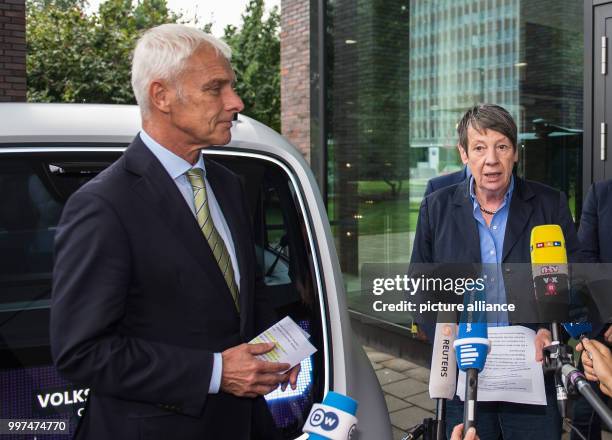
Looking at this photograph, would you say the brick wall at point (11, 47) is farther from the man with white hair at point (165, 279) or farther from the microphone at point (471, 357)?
the microphone at point (471, 357)

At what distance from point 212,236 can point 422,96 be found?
5.63m

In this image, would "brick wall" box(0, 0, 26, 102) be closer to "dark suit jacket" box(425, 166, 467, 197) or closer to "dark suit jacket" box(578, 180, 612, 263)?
"dark suit jacket" box(425, 166, 467, 197)

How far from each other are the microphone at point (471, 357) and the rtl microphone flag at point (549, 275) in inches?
11.3

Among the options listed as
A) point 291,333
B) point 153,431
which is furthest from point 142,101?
point 153,431

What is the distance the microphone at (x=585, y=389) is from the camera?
1.33m

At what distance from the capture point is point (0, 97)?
8.63m

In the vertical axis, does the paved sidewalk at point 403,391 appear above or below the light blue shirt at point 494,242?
below

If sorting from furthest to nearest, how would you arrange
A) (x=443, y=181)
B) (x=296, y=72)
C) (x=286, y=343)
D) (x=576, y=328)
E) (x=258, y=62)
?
(x=258, y=62) → (x=296, y=72) → (x=443, y=181) → (x=576, y=328) → (x=286, y=343)

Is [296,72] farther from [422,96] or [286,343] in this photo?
[286,343]

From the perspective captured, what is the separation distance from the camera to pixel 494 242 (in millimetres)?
2486

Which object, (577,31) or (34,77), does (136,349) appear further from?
(34,77)

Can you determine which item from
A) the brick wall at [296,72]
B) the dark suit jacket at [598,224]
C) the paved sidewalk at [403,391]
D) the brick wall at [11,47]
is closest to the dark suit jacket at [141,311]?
the dark suit jacket at [598,224]

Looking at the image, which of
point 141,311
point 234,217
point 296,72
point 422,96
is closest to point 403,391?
point 422,96

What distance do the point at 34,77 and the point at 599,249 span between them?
1919 centimetres
